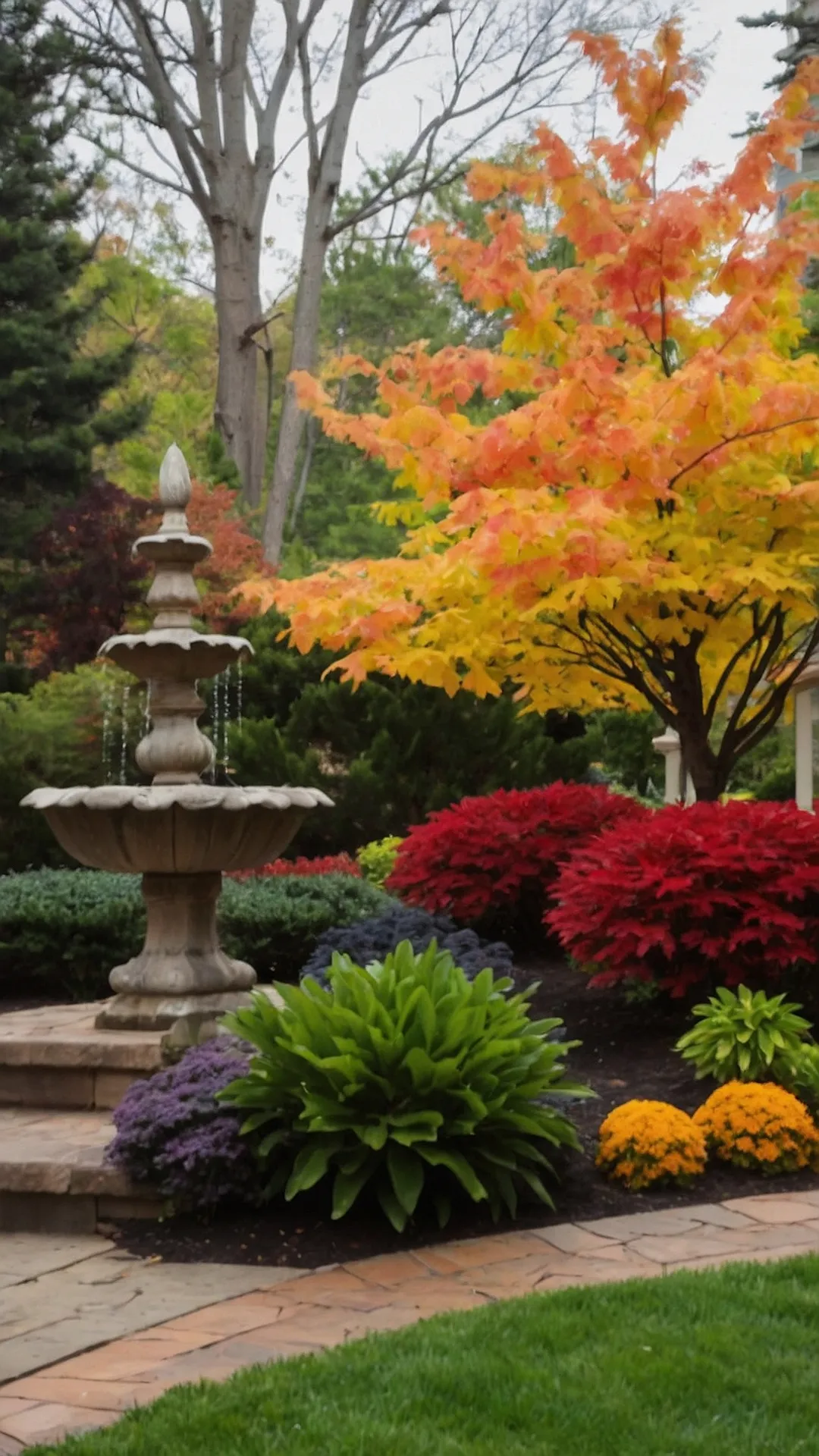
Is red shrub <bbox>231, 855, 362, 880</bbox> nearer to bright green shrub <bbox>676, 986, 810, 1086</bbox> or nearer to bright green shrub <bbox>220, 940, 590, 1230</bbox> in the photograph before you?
bright green shrub <bbox>676, 986, 810, 1086</bbox>

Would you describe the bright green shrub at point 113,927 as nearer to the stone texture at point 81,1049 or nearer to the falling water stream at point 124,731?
the stone texture at point 81,1049

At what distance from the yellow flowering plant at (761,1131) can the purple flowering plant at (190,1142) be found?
5.65ft

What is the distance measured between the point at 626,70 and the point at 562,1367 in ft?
21.6

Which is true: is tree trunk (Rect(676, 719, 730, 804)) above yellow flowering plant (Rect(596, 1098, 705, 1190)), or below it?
above

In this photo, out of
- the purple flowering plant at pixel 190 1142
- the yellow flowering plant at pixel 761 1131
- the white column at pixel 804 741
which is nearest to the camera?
the purple flowering plant at pixel 190 1142

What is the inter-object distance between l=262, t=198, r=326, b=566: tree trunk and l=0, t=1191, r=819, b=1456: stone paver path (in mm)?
16788

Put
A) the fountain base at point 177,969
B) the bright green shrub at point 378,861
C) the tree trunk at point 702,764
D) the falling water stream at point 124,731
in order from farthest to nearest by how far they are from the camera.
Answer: the falling water stream at point 124,731 < the bright green shrub at point 378,861 < the tree trunk at point 702,764 < the fountain base at point 177,969

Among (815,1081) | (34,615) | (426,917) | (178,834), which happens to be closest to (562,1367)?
(815,1081)

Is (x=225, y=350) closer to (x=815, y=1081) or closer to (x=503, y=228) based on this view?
(x=503, y=228)

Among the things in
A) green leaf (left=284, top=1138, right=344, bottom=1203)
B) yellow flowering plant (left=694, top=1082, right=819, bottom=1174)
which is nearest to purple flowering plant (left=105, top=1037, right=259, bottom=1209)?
green leaf (left=284, top=1138, right=344, bottom=1203)

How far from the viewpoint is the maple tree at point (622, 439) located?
680 centimetres

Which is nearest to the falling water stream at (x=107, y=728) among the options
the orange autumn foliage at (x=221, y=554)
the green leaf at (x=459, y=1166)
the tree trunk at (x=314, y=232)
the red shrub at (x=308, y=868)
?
the orange autumn foliage at (x=221, y=554)

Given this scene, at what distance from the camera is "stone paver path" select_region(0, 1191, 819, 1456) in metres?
3.44

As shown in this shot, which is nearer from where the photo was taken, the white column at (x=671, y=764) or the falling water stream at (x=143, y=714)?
the falling water stream at (x=143, y=714)
